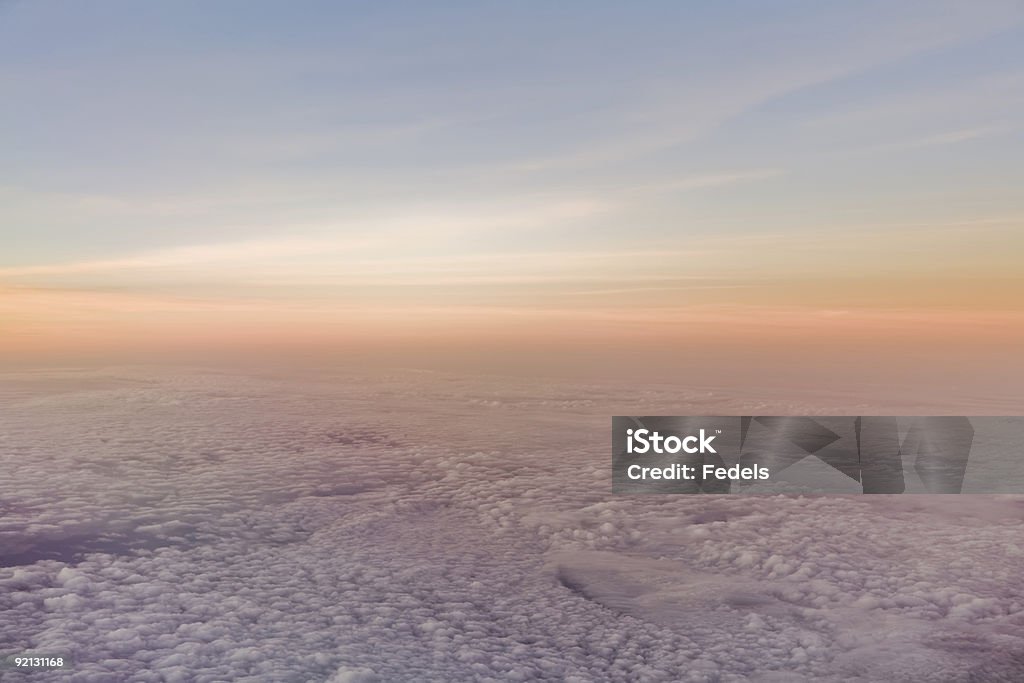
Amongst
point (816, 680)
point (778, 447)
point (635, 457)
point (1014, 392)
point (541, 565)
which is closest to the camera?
point (816, 680)

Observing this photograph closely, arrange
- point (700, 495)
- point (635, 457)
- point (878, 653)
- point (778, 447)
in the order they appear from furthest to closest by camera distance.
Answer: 1. point (778, 447)
2. point (635, 457)
3. point (700, 495)
4. point (878, 653)

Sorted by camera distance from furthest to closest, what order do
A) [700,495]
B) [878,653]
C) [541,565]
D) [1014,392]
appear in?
[1014,392], [700,495], [541,565], [878,653]

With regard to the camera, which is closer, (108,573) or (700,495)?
(108,573)

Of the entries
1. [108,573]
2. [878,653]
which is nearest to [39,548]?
[108,573]

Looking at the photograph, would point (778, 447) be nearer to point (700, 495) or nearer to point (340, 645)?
point (700, 495)

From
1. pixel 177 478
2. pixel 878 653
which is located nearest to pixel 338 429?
pixel 177 478

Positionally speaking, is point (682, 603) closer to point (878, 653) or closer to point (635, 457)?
point (878, 653)
